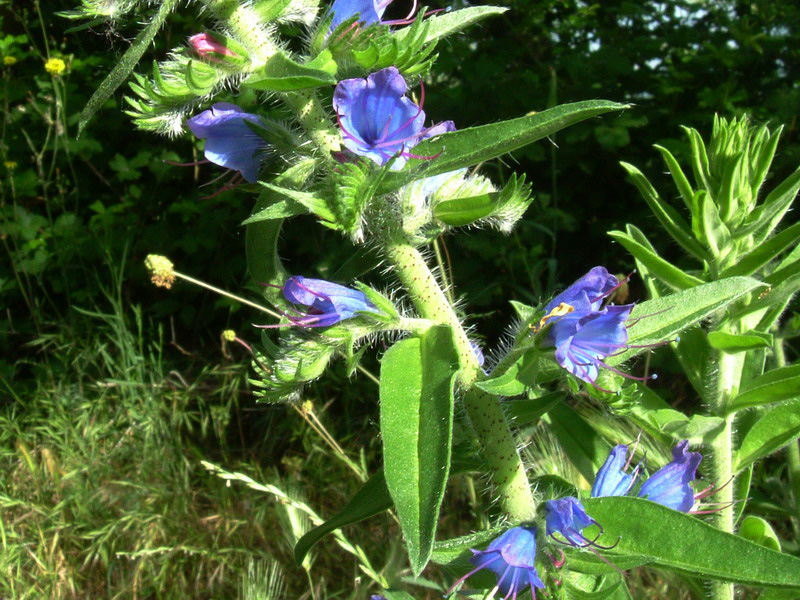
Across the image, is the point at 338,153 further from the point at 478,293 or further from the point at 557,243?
the point at 557,243

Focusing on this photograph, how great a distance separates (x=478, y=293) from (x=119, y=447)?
153 centimetres

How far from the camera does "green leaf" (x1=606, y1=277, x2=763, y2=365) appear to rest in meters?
1.22

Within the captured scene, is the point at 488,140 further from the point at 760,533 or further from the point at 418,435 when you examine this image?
the point at 760,533

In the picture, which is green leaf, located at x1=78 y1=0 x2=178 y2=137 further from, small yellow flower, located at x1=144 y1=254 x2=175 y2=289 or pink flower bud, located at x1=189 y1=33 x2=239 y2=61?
small yellow flower, located at x1=144 y1=254 x2=175 y2=289

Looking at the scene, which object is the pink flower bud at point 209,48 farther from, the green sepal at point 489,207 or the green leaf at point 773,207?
the green leaf at point 773,207

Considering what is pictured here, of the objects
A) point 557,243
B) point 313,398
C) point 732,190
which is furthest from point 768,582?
point 557,243

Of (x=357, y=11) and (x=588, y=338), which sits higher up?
(x=357, y=11)

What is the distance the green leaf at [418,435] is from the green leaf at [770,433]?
0.74 meters

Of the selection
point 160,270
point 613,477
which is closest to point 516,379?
point 613,477

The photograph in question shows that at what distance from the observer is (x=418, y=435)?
102cm

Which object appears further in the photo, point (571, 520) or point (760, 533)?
point (760, 533)

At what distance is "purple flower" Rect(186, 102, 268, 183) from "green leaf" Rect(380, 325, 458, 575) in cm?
37

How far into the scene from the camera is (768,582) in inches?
39.8

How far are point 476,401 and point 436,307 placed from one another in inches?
6.6
